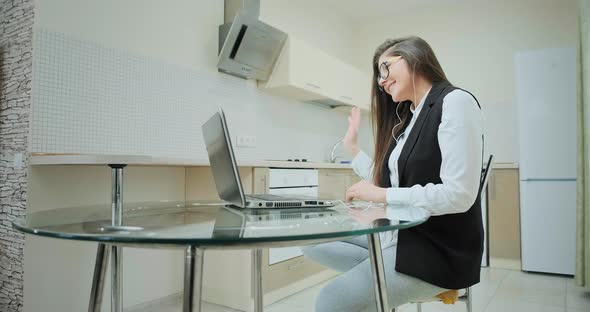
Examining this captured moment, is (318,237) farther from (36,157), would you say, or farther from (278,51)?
(278,51)

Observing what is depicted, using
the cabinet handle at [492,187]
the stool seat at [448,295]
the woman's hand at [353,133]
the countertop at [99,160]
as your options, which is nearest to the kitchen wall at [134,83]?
the countertop at [99,160]

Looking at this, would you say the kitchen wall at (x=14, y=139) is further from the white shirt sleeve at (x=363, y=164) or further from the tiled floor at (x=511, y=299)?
the white shirt sleeve at (x=363, y=164)

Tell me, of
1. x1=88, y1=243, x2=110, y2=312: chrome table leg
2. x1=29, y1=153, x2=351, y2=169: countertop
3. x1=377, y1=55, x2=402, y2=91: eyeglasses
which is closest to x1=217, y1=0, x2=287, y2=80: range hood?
x1=29, y1=153, x2=351, y2=169: countertop

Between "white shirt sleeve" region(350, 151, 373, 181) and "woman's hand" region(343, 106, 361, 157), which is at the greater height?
"woman's hand" region(343, 106, 361, 157)

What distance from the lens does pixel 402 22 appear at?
493 centimetres

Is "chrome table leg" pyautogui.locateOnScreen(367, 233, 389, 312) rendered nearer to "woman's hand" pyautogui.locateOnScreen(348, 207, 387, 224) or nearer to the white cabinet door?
"woman's hand" pyautogui.locateOnScreen(348, 207, 387, 224)

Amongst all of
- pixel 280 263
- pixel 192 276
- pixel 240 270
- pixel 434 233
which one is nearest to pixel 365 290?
pixel 434 233

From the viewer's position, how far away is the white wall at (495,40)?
13.2 feet

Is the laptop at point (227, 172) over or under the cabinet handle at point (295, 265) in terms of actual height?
over

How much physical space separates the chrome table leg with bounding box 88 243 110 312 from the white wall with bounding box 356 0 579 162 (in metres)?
4.13

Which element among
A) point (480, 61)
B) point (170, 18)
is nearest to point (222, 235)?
point (170, 18)

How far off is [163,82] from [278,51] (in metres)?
1.08

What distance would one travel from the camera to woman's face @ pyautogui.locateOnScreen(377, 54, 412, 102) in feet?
4.34

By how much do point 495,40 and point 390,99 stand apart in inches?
136
